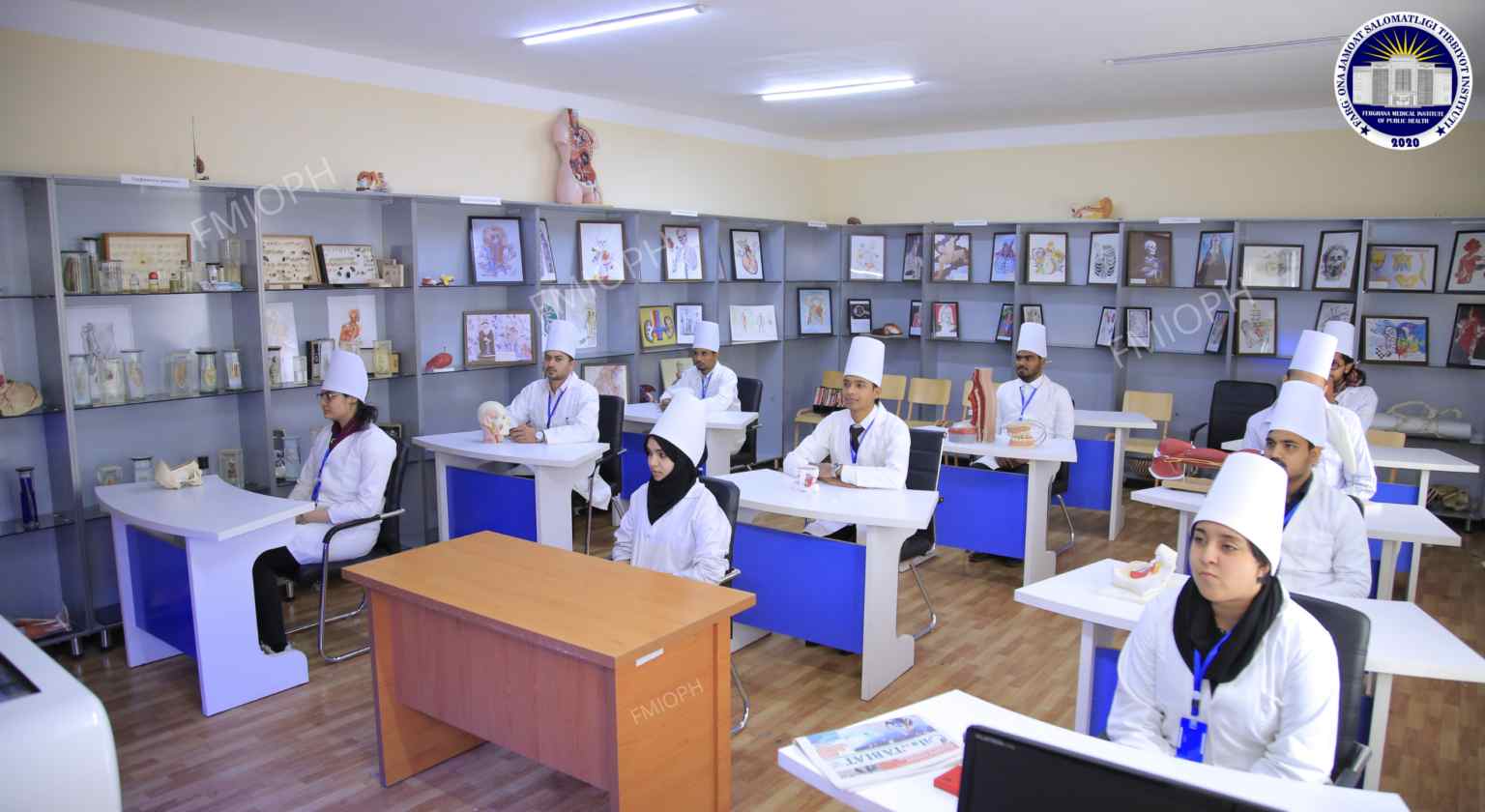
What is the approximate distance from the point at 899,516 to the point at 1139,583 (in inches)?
46.2

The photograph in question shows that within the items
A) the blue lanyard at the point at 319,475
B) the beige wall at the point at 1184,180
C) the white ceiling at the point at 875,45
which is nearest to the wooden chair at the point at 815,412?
the beige wall at the point at 1184,180

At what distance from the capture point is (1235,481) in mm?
2229

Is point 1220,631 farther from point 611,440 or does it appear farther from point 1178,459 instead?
point 611,440

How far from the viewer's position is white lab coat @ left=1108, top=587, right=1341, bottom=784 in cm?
204

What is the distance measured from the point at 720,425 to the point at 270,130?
336 centimetres

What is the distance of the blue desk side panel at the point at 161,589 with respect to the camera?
4.15m

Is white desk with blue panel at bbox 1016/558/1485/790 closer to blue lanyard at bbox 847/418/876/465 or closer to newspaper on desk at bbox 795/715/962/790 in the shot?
newspaper on desk at bbox 795/715/962/790

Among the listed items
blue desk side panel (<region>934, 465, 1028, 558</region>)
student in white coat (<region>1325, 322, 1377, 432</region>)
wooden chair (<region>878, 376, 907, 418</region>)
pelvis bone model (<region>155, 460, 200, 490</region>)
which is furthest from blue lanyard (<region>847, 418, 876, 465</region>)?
wooden chair (<region>878, 376, 907, 418</region>)

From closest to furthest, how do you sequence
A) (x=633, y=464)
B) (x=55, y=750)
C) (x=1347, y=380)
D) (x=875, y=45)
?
1. (x=55, y=750)
2. (x=875, y=45)
3. (x=1347, y=380)
4. (x=633, y=464)

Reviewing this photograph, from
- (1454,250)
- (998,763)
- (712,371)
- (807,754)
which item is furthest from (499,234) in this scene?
(1454,250)

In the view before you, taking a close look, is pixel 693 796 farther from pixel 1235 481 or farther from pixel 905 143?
pixel 905 143

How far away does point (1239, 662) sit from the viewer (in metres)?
2.14

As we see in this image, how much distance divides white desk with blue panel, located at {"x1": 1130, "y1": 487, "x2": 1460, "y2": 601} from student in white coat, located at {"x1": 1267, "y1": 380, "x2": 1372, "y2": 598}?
0.48 m

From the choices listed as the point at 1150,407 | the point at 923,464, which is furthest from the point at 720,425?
the point at 1150,407
